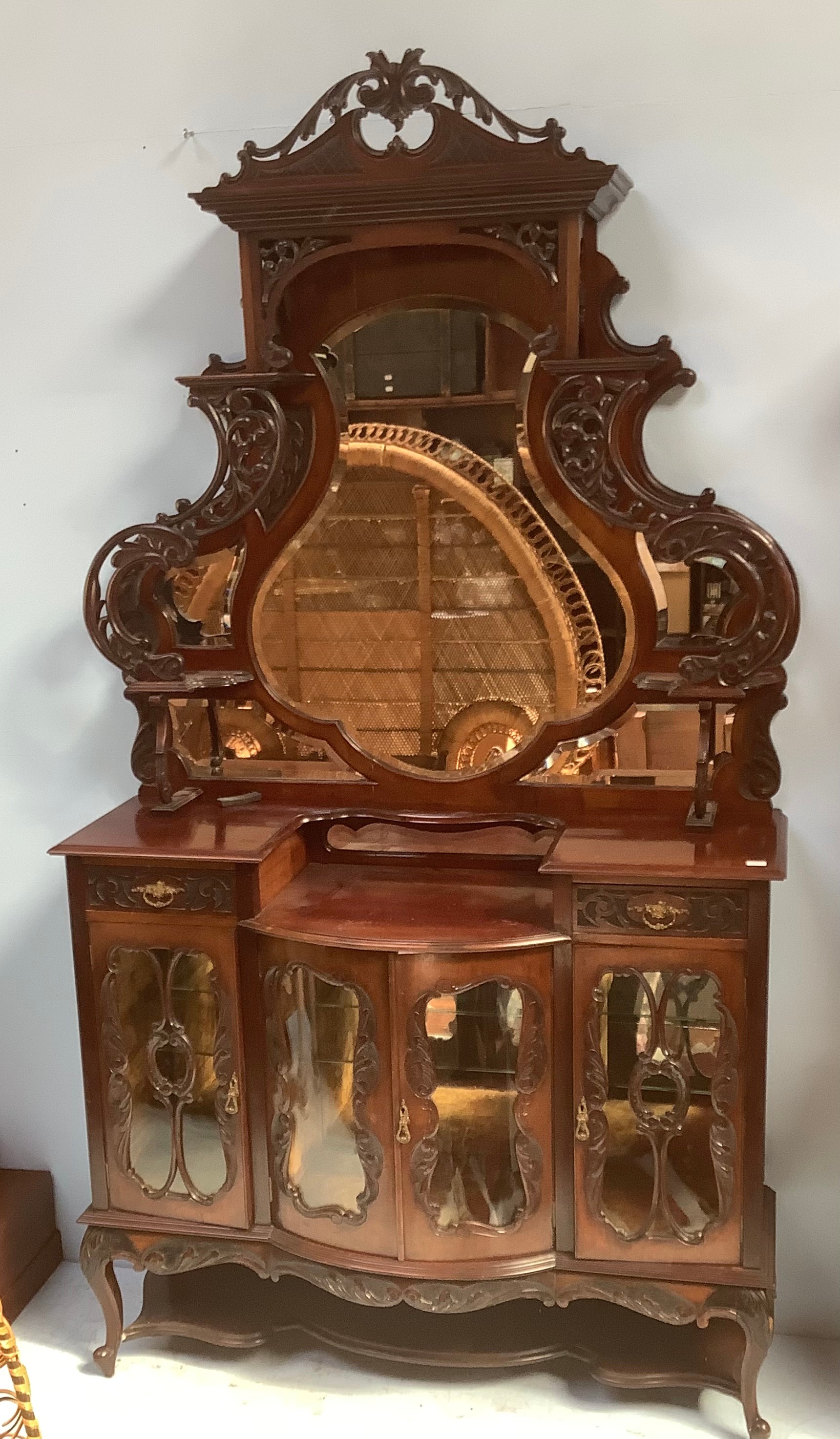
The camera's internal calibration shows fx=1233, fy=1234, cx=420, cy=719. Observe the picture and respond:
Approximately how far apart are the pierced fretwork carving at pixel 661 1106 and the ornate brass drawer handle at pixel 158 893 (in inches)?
25.6

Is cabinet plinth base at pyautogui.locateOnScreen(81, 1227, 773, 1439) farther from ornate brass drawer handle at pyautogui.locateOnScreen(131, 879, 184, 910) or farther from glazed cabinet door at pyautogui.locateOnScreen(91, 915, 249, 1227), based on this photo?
ornate brass drawer handle at pyautogui.locateOnScreen(131, 879, 184, 910)

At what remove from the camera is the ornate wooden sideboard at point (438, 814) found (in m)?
1.79

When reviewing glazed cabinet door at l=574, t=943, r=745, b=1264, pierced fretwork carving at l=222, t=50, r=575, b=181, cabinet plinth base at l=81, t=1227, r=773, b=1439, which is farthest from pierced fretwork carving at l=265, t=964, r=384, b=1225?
pierced fretwork carving at l=222, t=50, r=575, b=181

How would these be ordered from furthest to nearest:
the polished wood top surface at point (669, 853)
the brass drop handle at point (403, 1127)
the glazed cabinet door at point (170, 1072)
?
the glazed cabinet door at point (170, 1072) < the brass drop handle at point (403, 1127) < the polished wood top surface at point (669, 853)

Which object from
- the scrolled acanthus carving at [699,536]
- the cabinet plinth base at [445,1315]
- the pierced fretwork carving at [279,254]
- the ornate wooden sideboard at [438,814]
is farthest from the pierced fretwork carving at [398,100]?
the cabinet plinth base at [445,1315]

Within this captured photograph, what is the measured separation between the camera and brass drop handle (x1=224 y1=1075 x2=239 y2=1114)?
192 cm

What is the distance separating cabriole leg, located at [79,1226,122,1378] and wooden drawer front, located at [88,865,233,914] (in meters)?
0.56

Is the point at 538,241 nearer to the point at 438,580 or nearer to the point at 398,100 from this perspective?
the point at 398,100

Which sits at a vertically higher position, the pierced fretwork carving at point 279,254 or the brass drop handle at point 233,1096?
the pierced fretwork carving at point 279,254

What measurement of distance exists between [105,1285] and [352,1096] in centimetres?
61

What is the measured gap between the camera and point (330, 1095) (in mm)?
1885

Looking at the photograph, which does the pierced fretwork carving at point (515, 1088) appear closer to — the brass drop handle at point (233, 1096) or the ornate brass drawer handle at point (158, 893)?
the brass drop handle at point (233, 1096)

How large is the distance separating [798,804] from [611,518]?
1.84 ft

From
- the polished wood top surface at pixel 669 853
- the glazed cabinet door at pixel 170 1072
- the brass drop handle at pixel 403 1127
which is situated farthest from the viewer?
the glazed cabinet door at pixel 170 1072
